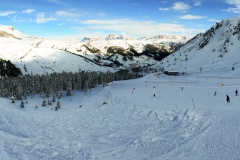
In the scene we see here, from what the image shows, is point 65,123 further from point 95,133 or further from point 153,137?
point 153,137

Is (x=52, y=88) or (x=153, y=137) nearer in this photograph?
(x=153, y=137)

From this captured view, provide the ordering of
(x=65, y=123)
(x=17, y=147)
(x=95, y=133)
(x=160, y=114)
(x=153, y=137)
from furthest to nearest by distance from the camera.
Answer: (x=65, y=123) → (x=160, y=114) → (x=95, y=133) → (x=153, y=137) → (x=17, y=147)

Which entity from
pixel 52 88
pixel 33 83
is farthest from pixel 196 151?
pixel 33 83

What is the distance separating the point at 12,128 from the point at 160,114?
2690cm

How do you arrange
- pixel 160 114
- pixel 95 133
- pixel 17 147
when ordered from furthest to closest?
pixel 160 114 → pixel 95 133 → pixel 17 147

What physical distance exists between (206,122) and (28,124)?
1339 inches

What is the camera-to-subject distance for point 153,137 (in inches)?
1240

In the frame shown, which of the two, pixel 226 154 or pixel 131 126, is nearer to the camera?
pixel 226 154

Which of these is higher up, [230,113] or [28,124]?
[230,113]

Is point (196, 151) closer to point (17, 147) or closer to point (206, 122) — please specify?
point (206, 122)

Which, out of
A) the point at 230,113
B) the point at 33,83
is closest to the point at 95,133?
the point at 230,113

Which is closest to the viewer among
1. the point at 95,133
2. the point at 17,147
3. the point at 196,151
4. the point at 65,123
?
the point at 196,151

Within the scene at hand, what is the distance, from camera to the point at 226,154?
22.0 m

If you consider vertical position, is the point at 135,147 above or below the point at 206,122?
below
